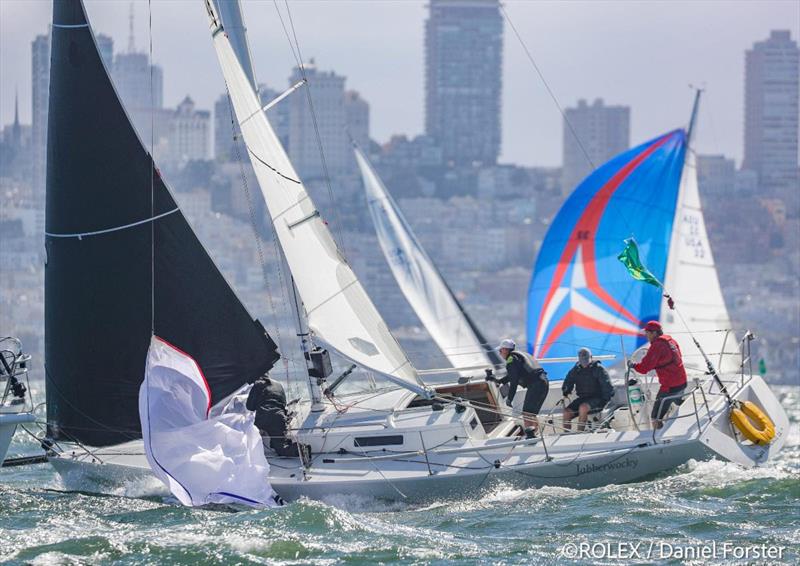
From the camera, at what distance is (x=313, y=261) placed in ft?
36.2

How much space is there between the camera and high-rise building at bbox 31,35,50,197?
55.9 m

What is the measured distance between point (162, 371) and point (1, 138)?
48.5 meters

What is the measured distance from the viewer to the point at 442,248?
99.6 meters

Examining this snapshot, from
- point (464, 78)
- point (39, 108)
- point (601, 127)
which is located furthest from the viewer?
point (464, 78)

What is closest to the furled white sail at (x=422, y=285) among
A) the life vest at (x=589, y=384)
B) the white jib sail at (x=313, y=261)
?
the life vest at (x=589, y=384)

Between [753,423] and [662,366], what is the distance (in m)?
0.78

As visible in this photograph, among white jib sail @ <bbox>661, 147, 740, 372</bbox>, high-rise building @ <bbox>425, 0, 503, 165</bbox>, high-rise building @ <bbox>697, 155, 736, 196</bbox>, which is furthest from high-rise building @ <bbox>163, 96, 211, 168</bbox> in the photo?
white jib sail @ <bbox>661, 147, 740, 372</bbox>

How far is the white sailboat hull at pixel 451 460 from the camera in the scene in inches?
410

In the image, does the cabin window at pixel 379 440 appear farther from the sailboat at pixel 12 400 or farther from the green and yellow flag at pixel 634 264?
the green and yellow flag at pixel 634 264

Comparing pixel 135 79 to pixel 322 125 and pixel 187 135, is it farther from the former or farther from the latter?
pixel 322 125

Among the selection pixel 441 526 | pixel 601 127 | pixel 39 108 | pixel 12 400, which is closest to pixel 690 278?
pixel 441 526

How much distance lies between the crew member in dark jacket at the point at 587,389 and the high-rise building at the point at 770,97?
92675 mm

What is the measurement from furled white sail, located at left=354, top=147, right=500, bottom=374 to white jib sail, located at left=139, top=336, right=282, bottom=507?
8.51 meters

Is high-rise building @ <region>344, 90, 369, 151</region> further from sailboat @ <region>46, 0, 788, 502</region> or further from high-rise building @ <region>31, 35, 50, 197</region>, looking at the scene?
sailboat @ <region>46, 0, 788, 502</region>
